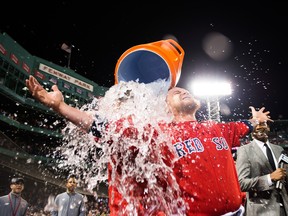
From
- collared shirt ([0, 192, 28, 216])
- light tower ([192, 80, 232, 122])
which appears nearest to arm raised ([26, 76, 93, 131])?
collared shirt ([0, 192, 28, 216])

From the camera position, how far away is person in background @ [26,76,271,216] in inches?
71.7


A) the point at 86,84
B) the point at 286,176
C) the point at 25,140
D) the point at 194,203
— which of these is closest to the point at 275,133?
the point at 86,84

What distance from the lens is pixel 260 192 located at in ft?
10.3

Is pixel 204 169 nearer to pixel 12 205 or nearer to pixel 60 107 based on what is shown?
pixel 60 107

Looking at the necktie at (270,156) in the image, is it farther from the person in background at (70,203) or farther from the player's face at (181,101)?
the person in background at (70,203)

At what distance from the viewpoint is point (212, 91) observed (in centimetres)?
1160

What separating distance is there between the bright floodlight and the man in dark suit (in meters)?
8.26

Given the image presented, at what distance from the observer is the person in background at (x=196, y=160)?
1.82 meters

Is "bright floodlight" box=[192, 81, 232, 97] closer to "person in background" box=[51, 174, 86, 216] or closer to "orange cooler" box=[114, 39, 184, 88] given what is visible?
"person in background" box=[51, 174, 86, 216]

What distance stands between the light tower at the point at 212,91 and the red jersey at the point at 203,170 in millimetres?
9424

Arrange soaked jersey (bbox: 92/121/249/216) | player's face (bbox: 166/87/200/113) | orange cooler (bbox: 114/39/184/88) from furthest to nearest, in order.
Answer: orange cooler (bbox: 114/39/184/88) < player's face (bbox: 166/87/200/113) < soaked jersey (bbox: 92/121/249/216)

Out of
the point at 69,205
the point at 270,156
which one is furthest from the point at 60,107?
the point at 69,205

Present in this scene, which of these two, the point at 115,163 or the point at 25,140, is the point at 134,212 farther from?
the point at 25,140

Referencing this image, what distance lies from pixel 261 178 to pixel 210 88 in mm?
8729
